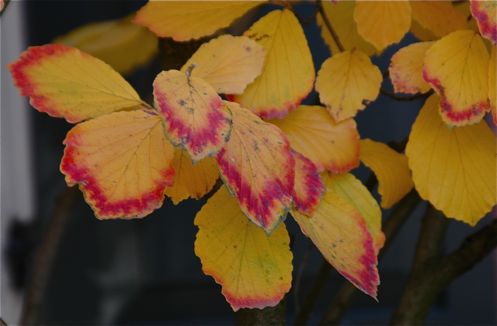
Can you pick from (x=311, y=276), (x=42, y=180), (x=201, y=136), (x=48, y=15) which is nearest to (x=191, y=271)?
(x=311, y=276)

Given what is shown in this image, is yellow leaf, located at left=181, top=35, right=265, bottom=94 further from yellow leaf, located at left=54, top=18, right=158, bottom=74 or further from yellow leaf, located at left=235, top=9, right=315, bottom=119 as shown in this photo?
yellow leaf, located at left=54, top=18, right=158, bottom=74

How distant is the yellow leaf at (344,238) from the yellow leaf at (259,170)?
0.10 ft

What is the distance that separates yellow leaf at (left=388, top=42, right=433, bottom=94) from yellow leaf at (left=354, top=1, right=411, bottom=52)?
0.01 meters

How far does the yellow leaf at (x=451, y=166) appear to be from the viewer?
1.17ft

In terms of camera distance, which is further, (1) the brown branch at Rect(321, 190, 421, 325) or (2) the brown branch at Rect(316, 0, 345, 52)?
(1) the brown branch at Rect(321, 190, 421, 325)

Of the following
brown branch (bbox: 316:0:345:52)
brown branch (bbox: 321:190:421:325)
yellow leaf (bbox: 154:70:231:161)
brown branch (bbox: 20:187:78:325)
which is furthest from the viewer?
brown branch (bbox: 20:187:78:325)

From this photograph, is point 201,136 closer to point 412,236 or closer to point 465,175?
point 465,175

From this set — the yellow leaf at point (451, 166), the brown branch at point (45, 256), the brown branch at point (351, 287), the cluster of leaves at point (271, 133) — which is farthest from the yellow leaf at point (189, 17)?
the brown branch at point (45, 256)

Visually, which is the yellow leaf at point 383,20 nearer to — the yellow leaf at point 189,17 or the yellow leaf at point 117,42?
the yellow leaf at point 189,17

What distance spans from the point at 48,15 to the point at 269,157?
140cm

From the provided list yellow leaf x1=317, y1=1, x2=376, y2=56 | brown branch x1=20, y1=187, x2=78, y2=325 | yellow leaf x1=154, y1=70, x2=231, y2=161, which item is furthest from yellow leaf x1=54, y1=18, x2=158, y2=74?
yellow leaf x1=154, y1=70, x2=231, y2=161

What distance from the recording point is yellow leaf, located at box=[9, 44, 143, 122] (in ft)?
1.06

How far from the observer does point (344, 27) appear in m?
0.41

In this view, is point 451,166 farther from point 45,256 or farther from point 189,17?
point 45,256
